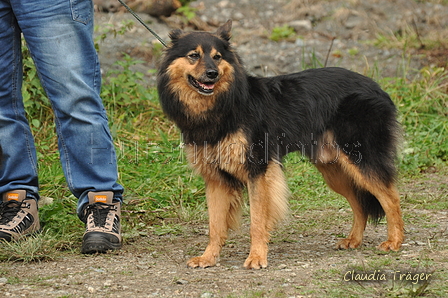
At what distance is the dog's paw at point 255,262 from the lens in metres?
3.10

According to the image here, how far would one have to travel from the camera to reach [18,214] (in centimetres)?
355

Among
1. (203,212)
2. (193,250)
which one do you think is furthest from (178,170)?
(193,250)

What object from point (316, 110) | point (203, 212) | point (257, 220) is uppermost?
point (316, 110)

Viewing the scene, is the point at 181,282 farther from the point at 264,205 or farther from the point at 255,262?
the point at 264,205

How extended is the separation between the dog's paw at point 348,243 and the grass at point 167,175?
0.24 m

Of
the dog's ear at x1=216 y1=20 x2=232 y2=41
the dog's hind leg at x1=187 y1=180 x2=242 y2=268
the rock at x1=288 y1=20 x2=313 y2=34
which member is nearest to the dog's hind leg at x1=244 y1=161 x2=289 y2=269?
the dog's hind leg at x1=187 y1=180 x2=242 y2=268

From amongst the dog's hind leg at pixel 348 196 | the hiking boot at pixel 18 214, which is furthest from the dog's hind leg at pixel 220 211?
the hiking boot at pixel 18 214

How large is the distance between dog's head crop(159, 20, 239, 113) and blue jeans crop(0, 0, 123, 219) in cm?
49

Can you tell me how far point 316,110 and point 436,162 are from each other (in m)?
2.44

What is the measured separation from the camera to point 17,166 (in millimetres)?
3592

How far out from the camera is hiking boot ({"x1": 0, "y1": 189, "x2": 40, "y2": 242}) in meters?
3.49

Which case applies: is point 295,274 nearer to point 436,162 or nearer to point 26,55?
point 436,162

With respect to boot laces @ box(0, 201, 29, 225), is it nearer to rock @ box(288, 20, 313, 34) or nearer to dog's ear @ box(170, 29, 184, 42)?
dog's ear @ box(170, 29, 184, 42)

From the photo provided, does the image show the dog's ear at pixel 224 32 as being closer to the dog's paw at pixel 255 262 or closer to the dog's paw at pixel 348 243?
the dog's paw at pixel 255 262
